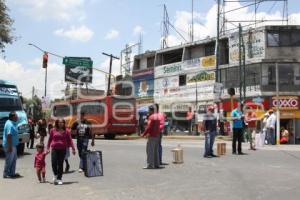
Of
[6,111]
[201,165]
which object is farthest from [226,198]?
[6,111]

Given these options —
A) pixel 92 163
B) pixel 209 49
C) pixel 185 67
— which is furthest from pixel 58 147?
pixel 185 67

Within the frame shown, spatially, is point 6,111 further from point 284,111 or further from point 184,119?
point 184,119

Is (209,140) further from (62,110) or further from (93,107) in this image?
(62,110)

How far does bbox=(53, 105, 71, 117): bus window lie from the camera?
46.9 meters

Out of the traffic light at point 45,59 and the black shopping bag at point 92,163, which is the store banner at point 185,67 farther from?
the black shopping bag at point 92,163

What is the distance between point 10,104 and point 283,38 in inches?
1152

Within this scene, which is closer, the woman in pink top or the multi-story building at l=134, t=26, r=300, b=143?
the woman in pink top

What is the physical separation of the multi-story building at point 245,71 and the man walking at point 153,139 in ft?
95.6

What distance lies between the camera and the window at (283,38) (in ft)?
157

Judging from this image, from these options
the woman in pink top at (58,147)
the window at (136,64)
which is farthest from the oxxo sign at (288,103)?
the woman in pink top at (58,147)

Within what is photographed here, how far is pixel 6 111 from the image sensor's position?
24.0 meters

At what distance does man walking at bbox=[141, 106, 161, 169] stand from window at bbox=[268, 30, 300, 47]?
32.7 metres

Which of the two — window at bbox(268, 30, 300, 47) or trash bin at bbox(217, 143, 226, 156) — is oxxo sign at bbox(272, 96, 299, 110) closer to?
window at bbox(268, 30, 300, 47)

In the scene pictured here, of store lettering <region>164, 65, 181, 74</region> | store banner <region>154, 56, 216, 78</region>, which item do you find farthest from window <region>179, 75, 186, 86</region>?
store lettering <region>164, 65, 181, 74</region>
